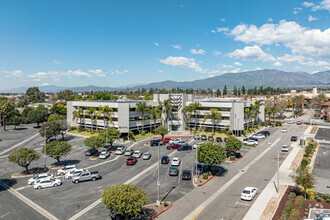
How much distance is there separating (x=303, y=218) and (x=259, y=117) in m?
73.1

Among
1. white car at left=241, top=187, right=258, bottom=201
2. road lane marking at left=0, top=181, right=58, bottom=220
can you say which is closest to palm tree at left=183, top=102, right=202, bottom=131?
white car at left=241, top=187, right=258, bottom=201

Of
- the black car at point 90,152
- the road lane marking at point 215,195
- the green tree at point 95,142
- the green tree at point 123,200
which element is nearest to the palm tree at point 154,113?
the black car at point 90,152

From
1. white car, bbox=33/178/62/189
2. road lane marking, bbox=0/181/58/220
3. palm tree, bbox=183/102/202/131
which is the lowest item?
road lane marking, bbox=0/181/58/220

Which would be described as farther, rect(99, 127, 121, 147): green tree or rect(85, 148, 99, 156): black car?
rect(99, 127, 121, 147): green tree

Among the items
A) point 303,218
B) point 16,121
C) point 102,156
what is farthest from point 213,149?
point 16,121

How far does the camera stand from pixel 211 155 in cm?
3616

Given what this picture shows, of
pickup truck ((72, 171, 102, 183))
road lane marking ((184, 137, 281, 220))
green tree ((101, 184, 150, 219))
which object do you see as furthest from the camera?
pickup truck ((72, 171, 102, 183))

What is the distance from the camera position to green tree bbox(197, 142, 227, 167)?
36031 millimetres

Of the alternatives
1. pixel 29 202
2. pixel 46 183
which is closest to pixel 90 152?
pixel 46 183

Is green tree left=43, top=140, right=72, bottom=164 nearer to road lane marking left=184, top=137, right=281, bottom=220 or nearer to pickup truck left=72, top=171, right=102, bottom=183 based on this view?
pickup truck left=72, top=171, right=102, bottom=183

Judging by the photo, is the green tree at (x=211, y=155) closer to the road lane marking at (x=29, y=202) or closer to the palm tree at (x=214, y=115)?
the road lane marking at (x=29, y=202)

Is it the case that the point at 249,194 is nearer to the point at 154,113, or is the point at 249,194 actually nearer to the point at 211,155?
the point at 211,155

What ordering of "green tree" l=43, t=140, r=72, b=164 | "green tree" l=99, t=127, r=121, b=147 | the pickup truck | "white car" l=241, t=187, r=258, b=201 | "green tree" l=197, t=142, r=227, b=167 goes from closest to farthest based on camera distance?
"white car" l=241, t=187, r=258, b=201
the pickup truck
"green tree" l=197, t=142, r=227, b=167
"green tree" l=43, t=140, r=72, b=164
"green tree" l=99, t=127, r=121, b=147

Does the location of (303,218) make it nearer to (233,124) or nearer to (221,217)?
(221,217)
